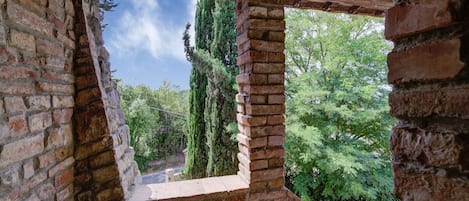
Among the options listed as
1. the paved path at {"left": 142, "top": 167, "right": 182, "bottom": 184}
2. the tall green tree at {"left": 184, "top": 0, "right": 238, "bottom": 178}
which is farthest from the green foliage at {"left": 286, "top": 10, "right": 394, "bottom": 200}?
the paved path at {"left": 142, "top": 167, "right": 182, "bottom": 184}

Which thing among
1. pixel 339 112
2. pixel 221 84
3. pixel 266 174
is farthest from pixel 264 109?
pixel 221 84

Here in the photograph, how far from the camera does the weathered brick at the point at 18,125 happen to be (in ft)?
2.93

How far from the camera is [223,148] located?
17.8ft

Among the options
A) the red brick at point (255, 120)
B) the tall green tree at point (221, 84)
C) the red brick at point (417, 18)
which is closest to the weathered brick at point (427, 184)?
the red brick at point (417, 18)

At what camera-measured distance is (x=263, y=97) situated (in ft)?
5.50

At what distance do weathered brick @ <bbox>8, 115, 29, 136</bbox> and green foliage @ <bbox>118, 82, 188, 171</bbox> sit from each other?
873 cm

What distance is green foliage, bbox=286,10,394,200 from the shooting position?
13.6 feet

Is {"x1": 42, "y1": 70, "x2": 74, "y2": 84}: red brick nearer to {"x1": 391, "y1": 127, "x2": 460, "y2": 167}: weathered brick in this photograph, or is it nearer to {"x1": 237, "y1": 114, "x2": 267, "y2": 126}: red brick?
{"x1": 237, "y1": 114, "x2": 267, "y2": 126}: red brick

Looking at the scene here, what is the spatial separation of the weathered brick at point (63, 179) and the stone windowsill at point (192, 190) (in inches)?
14.3

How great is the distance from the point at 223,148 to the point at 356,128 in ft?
8.82

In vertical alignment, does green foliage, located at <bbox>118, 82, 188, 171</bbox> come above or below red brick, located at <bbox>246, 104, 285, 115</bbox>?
below

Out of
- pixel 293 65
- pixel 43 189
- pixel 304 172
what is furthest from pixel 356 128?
pixel 43 189

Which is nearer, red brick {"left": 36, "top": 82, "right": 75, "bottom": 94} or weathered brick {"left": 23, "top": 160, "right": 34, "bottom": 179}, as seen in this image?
weathered brick {"left": 23, "top": 160, "right": 34, "bottom": 179}

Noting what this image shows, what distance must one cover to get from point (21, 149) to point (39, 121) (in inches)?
5.9
